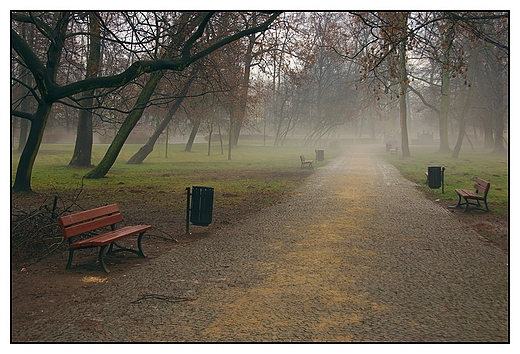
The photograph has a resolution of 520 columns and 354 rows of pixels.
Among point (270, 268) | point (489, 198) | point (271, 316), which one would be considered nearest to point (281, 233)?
point (270, 268)

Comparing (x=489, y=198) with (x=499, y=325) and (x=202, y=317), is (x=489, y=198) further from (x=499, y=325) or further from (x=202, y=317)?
(x=202, y=317)

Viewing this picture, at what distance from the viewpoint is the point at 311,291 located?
19.5 ft

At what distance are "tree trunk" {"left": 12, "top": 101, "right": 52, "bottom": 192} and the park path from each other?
24.3ft

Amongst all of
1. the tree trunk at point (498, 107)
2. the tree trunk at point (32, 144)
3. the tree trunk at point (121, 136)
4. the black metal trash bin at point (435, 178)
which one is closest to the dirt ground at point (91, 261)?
the tree trunk at point (32, 144)

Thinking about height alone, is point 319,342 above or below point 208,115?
below

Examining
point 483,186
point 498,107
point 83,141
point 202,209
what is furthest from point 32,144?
point 498,107

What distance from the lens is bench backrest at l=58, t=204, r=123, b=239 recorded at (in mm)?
6789

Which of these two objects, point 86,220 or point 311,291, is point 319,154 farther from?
point 311,291

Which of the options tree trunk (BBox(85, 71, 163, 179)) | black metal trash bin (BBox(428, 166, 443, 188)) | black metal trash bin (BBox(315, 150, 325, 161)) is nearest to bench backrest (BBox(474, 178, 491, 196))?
black metal trash bin (BBox(428, 166, 443, 188))

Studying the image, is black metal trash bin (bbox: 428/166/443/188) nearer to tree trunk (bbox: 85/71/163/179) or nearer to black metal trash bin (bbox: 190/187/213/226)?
black metal trash bin (bbox: 190/187/213/226)

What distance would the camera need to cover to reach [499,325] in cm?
493

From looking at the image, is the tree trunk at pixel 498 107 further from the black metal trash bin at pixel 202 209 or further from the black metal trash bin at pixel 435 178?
the black metal trash bin at pixel 202 209

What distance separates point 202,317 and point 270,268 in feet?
6.76

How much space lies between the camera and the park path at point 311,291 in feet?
15.5
